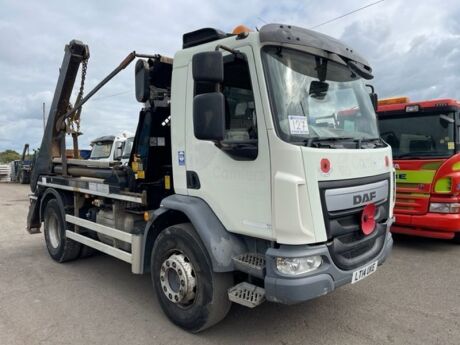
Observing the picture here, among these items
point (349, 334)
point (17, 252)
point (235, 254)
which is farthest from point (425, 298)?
point (17, 252)

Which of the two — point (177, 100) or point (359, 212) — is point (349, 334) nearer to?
point (359, 212)

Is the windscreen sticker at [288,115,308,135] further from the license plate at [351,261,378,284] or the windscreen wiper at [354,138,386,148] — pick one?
the license plate at [351,261,378,284]

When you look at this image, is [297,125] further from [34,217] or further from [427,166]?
[34,217]

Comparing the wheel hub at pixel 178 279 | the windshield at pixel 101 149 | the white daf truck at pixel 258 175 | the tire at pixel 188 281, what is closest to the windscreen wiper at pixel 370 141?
the white daf truck at pixel 258 175

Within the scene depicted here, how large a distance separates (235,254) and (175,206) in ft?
2.48

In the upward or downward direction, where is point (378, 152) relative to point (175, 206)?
upward

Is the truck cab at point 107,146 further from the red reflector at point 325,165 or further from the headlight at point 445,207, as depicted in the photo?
the red reflector at point 325,165

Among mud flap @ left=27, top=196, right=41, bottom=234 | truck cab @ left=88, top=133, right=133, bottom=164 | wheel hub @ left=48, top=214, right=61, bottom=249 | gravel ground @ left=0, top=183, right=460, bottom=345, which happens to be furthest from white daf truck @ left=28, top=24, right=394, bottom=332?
truck cab @ left=88, top=133, right=133, bottom=164

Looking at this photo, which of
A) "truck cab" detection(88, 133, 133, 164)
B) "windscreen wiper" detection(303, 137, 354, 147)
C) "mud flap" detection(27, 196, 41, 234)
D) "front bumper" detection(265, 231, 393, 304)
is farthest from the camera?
"truck cab" detection(88, 133, 133, 164)

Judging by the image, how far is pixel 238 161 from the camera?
125 inches

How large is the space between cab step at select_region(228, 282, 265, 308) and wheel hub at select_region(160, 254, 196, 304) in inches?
16.4

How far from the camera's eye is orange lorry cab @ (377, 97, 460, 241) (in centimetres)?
591

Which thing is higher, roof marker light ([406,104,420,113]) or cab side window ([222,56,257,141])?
roof marker light ([406,104,420,113])

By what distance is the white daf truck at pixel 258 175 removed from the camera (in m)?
2.89
